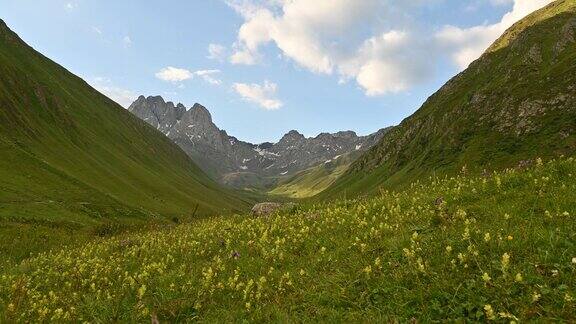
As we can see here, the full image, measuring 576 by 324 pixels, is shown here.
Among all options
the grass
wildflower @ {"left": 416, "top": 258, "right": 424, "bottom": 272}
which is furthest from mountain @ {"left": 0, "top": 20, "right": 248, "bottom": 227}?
wildflower @ {"left": 416, "top": 258, "right": 424, "bottom": 272}

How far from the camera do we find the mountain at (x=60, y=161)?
5600cm

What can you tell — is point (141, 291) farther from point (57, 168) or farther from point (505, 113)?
point (505, 113)

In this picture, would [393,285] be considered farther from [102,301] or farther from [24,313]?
[24,313]

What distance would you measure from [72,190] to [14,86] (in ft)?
181

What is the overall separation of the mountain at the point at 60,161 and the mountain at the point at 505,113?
51.1m

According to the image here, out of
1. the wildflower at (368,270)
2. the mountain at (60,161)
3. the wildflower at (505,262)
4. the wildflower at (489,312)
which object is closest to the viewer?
the wildflower at (489,312)

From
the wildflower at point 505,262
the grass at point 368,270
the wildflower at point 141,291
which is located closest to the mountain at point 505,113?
the grass at point 368,270

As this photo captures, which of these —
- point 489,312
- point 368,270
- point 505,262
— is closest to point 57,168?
point 368,270

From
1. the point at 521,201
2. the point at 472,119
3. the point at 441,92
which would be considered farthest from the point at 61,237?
the point at 441,92

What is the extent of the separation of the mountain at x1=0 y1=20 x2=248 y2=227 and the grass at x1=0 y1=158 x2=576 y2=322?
7452 mm

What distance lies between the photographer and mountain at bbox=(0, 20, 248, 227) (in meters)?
56.0

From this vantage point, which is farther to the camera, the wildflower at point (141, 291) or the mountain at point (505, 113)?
the mountain at point (505, 113)

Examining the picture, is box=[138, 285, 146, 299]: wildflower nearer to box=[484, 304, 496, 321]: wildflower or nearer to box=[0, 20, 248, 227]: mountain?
box=[484, 304, 496, 321]: wildflower

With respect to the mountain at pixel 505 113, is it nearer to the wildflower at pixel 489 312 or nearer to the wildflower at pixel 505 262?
the wildflower at pixel 505 262
